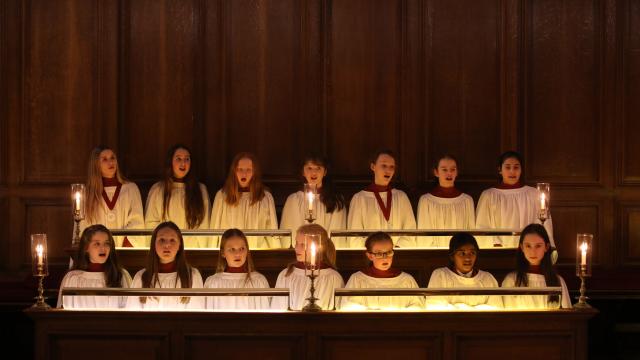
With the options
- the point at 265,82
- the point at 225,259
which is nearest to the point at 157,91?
the point at 265,82

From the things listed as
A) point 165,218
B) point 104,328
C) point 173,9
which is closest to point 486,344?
point 104,328

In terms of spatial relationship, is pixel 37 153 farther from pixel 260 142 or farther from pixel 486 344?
pixel 486 344

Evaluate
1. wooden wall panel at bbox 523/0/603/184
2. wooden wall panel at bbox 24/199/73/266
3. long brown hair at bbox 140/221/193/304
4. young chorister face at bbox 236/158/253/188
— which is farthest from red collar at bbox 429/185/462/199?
wooden wall panel at bbox 24/199/73/266

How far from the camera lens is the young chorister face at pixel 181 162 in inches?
376

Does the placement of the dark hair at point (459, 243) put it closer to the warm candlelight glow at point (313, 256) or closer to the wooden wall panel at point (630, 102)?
the warm candlelight glow at point (313, 256)

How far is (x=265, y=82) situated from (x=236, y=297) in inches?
174

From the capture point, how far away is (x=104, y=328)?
6406 mm

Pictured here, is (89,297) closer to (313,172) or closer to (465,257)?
(465,257)

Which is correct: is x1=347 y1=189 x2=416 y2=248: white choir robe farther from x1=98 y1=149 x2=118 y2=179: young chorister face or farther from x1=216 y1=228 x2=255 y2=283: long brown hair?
x1=98 y1=149 x2=118 y2=179: young chorister face

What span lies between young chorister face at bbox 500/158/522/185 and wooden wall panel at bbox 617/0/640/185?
1927 millimetres

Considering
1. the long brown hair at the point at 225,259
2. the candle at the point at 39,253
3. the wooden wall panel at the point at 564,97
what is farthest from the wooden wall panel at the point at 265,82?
the candle at the point at 39,253

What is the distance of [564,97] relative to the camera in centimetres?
1098

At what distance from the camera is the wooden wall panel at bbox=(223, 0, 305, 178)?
10883 millimetres

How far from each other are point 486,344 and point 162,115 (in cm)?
567
